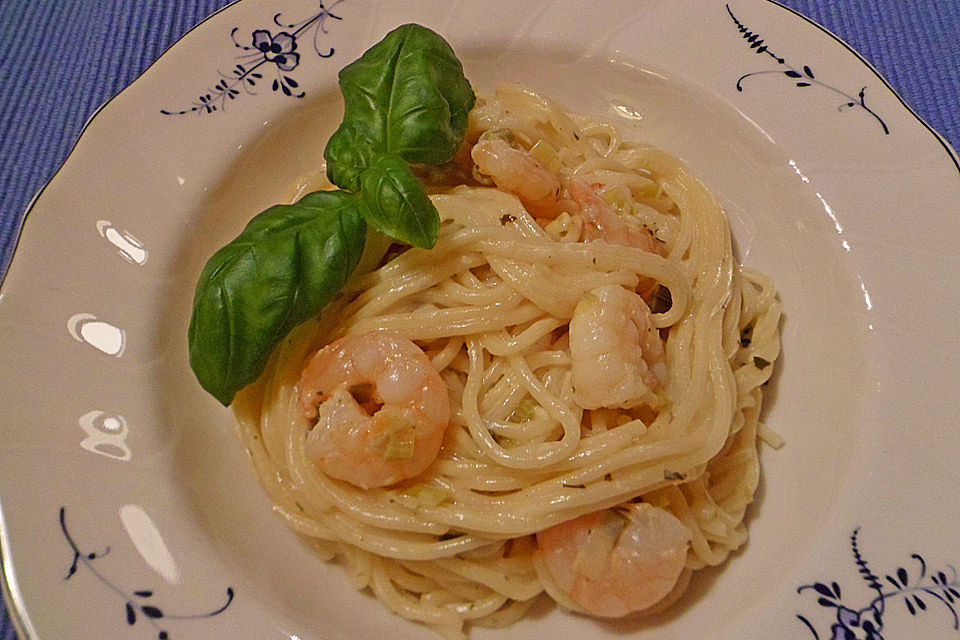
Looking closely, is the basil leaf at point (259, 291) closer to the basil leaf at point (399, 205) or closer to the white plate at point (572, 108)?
the basil leaf at point (399, 205)

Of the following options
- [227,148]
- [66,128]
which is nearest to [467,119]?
[227,148]

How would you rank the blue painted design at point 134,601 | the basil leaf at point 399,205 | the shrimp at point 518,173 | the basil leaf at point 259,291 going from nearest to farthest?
the blue painted design at point 134,601 → the basil leaf at point 259,291 → the basil leaf at point 399,205 → the shrimp at point 518,173

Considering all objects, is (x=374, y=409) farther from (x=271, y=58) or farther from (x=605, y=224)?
(x=271, y=58)

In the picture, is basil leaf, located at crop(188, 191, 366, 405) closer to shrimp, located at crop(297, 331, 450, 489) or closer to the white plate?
shrimp, located at crop(297, 331, 450, 489)

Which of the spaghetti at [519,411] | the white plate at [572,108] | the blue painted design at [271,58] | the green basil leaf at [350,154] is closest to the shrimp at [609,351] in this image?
the spaghetti at [519,411]

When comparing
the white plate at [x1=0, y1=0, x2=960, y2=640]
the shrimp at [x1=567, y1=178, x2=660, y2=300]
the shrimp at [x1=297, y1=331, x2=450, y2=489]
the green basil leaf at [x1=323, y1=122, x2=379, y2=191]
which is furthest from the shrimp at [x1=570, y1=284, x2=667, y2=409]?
the green basil leaf at [x1=323, y1=122, x2=379, y2=191]

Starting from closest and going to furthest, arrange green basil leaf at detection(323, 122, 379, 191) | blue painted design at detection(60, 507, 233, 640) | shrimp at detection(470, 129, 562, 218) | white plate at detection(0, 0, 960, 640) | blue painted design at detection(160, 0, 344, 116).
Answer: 1. blue painted design at detection(60, 507, 233, 640)
2. white plate at detection(0, 0, 960, 640)
3. green basil leaf at detection(323, 122, 379, 191)
4. shrimp at detection(470, 129, 562, 218)
5. blue painted design at detection(160, 0, 344, 116)

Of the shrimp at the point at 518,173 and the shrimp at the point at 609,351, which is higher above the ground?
the shrimp at the point at 518,173

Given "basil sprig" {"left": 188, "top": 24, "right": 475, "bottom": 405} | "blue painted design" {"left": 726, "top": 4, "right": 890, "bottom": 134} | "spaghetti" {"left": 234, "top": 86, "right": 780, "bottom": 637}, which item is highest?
"basil sprig" {"left": 188, "top": 24, "right": 475, "bottom": 405}
